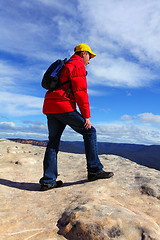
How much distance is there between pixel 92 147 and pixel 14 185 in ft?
5.91

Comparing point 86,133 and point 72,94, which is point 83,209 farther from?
point 72,94

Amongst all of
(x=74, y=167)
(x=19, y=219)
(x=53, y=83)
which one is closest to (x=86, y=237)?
(x=19, y=219)

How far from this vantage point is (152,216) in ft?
7.78

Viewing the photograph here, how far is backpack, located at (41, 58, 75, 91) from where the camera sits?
10.8ft

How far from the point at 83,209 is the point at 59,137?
1.66 m

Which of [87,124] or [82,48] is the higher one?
[82,48]

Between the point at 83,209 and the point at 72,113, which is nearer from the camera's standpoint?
the point at 83,209

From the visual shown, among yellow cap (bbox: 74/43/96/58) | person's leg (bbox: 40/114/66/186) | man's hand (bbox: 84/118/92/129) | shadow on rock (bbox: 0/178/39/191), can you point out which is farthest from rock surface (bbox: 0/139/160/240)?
yellow cap (bbox: 74/43/96/58)

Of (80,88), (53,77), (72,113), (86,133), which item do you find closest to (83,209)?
(86,133)

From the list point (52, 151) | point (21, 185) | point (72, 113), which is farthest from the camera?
point (21, 185)

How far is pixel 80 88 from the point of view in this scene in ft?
10.5

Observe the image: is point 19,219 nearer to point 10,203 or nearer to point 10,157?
point 10,203

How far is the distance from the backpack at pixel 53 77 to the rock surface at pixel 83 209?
178 centimetres

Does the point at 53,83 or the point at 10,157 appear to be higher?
the point at 53,83
